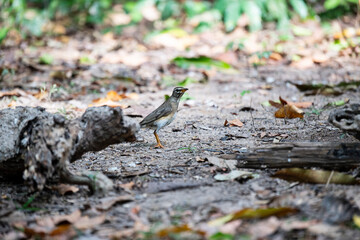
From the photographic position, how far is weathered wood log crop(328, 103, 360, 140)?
3719mm

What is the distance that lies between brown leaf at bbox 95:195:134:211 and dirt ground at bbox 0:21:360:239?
2 cm

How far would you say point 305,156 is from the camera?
3857 mm

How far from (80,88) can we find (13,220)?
5102 millimetres

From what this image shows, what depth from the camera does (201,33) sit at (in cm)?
1149

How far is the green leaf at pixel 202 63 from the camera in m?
9.09

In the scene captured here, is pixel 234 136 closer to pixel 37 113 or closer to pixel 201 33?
pixel 37 113

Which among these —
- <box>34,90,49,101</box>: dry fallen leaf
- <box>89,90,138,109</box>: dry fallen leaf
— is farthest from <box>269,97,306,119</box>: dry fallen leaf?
<box>34,90,49,101</box>: dry fallen leaf

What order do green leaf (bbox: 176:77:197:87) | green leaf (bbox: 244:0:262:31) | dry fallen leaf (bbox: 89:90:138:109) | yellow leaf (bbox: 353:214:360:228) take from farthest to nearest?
green leaf (bbox: 244:0:262:31), green leaf (bbox: 176:77:197:87), dry fallen leaf (bbox: 89:90:138:109), yellow leaf (bbox: 353:214:360:228)

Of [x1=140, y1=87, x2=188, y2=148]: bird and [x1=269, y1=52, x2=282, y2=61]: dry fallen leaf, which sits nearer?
[x1=140, y1=87, x2=188, y2=148]: bird

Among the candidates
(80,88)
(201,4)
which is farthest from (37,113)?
(201,4)

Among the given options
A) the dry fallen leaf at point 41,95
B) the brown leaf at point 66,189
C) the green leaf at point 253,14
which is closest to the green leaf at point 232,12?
the green leaf at point 253,14

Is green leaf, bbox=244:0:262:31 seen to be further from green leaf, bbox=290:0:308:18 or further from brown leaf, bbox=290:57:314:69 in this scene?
brown leaf, bbox=290:57:314:69

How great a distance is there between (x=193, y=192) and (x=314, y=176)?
927 millimetres

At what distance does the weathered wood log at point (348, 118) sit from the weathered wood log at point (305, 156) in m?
0.15
